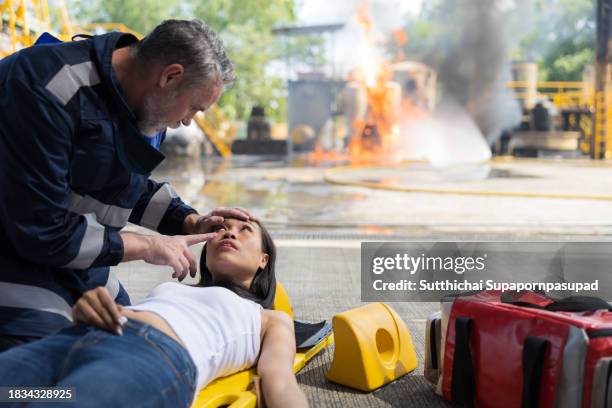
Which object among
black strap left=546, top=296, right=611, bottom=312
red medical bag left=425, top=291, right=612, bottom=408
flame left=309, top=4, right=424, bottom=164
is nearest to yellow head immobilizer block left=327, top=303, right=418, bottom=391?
red medical bag left=425, top=291, right=612, bottom=408

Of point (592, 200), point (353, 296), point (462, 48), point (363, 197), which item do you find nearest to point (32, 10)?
point (363, 197)

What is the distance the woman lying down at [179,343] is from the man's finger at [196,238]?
0.12 m

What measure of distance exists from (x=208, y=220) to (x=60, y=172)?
0.79m

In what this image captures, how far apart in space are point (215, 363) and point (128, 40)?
42.7 inches

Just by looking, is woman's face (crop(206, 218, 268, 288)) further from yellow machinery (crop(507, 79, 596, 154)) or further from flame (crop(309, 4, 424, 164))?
yellow machinery (crop(507, 79, 596, 154))

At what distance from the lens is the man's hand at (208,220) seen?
8.41ft

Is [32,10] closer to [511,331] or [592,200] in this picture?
[592,200]

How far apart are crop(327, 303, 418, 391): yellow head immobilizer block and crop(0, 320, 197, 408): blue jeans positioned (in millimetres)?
808

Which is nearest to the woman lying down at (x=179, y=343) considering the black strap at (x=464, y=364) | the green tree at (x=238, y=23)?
the black strap at (x=464, y=364)

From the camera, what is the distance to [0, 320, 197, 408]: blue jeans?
1589 millimetres

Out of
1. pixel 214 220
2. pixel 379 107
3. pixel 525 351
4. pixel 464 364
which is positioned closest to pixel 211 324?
pixel 214 220

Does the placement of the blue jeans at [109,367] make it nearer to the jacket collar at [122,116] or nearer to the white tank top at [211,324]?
the white tank top at [211,324]

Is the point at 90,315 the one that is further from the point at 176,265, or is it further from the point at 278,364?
the point at 278,364

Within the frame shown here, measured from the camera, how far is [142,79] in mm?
1993
